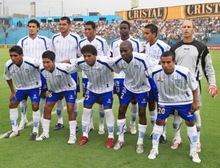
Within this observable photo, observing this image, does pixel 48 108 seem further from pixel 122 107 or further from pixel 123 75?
pixel 123 75

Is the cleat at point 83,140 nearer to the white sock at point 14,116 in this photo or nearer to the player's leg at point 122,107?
the player's leg at point 122,107

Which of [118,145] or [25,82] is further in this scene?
[25,82]

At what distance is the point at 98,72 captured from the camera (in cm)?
593

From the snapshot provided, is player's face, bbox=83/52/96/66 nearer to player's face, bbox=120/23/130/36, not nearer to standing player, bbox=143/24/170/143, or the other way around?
standing player, bbox=143/24/170/143

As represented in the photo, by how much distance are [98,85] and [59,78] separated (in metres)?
0.72

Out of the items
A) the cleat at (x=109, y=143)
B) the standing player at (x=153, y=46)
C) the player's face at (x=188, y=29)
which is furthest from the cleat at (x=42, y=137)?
the player's face at (x=188, y=29)

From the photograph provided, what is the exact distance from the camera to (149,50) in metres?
6.30

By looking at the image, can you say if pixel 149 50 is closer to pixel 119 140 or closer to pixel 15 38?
pixel 119 140

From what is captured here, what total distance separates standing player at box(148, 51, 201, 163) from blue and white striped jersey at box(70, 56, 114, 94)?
1001 mm

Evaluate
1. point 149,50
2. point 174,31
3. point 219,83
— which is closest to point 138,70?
point 149,50

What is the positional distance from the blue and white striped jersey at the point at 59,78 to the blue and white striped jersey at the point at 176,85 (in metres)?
1.69

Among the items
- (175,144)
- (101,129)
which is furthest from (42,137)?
(175,144)

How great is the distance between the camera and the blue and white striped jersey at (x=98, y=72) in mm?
5875

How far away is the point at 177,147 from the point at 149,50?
1.80 m
